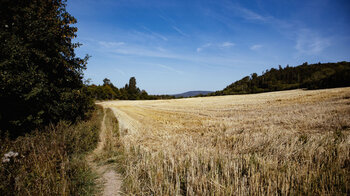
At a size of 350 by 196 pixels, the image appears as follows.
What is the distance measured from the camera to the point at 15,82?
6.87 meters

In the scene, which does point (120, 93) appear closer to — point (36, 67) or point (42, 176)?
point (36, 67)

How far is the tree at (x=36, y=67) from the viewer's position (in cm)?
724

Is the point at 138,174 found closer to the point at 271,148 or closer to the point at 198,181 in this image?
the point at 198,181

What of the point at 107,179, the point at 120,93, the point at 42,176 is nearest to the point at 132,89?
the point at 120,93

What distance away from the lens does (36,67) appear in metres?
7.89

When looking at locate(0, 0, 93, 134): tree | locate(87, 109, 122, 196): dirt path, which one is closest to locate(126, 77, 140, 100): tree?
locate(0, 0, 93, 134): tree

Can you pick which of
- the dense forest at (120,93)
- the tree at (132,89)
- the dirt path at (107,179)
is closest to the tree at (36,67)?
the dirt path at (107,179)

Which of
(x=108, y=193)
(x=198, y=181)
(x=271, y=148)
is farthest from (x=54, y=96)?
(x=271, y=148)

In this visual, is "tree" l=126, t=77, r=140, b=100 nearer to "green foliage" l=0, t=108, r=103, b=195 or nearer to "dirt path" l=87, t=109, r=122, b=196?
"dirt path" l=87, t=109, r=122, b=196

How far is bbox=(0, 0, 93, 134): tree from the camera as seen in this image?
23.8 ft

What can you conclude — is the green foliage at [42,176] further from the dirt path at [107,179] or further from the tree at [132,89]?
the tree at [132,89]

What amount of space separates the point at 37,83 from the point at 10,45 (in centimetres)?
205

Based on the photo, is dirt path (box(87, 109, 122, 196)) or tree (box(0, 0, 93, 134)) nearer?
dirt path (box(87, 109, 122, 196))

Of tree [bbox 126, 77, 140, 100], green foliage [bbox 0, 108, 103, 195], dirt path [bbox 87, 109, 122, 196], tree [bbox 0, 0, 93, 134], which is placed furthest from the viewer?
tree [bbox 126, 77, 140, 100]
